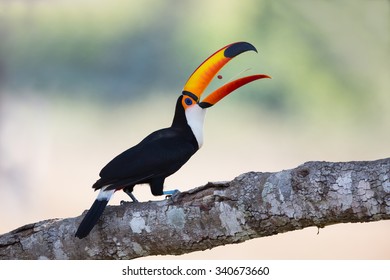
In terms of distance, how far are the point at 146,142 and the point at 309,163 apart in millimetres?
997

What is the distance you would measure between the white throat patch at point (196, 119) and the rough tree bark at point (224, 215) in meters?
0.69

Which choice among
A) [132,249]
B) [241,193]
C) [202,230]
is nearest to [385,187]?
[241,193]

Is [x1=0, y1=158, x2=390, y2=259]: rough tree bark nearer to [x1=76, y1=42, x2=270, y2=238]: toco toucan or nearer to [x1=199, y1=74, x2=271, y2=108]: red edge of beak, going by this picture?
[x1=76, y1=42, x2=270, y2=238]: toco toucan

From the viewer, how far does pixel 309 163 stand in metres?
2.50

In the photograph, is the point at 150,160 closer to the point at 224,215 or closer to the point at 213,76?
the point at 224,215

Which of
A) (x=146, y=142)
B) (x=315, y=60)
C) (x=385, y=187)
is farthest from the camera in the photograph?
(x=315, y=60)

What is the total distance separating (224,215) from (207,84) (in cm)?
110

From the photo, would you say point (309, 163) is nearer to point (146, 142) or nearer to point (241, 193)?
point (241, 193)

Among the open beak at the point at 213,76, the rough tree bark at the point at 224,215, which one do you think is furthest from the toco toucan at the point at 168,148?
the rough tree bark at the point at 224,215

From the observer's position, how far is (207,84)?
3529 mm

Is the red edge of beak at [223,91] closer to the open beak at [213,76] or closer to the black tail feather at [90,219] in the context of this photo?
the open beak at [213,76]

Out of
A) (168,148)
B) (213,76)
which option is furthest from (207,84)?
(168,148)

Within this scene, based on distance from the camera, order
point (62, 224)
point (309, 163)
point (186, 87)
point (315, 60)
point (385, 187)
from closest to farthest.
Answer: point (385, 187) < point (309, 163) < point (62, 224) < point (186, 87) < point (315, 60)

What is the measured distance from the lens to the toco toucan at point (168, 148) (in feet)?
9.70
